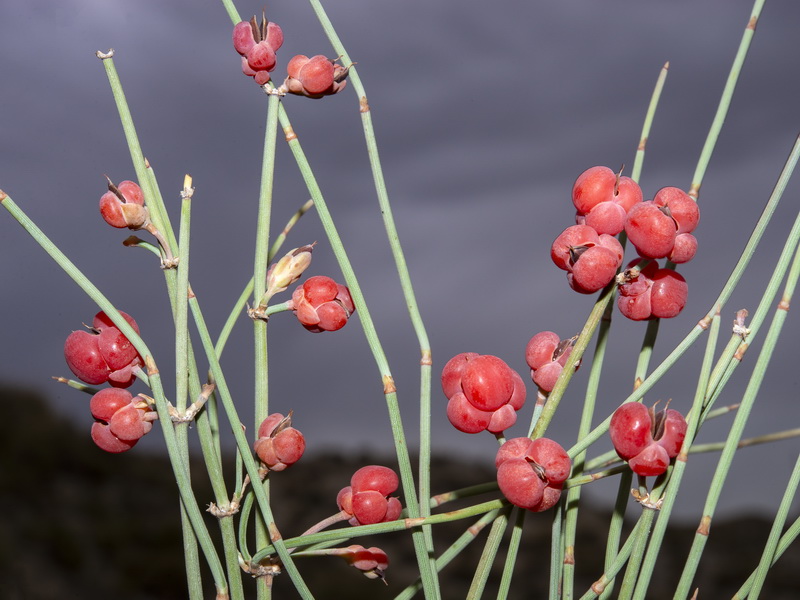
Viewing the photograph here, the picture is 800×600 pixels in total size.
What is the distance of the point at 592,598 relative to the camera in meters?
0.47

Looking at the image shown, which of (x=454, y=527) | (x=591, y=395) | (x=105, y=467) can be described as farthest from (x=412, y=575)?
(x=591, y=395)

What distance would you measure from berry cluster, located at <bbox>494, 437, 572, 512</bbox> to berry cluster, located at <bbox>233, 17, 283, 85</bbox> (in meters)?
0.29

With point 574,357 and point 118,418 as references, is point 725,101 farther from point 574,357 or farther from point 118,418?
point 118,418

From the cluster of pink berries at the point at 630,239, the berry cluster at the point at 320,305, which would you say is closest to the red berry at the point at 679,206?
the cluster of pink berries at the point at 630,239

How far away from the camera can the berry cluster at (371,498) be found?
48cm

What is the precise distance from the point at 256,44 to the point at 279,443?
0.86ft

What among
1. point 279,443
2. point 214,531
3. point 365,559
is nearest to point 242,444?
point 279,443

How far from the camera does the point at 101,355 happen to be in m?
0.49

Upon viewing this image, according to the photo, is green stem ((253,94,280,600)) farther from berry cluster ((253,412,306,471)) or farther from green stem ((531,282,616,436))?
green stem ((531,282,616,436))

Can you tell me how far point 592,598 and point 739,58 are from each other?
1.26 feet

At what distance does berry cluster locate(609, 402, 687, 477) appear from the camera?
41cm

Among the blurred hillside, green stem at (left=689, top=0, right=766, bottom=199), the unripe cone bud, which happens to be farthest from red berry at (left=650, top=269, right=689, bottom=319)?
the blurred hillside

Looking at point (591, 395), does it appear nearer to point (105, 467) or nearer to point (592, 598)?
point (592, 598)

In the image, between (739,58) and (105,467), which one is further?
(105,467)
